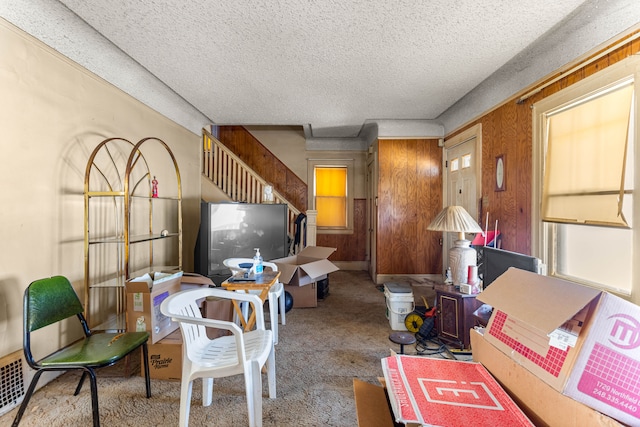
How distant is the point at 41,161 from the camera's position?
210 centimetres

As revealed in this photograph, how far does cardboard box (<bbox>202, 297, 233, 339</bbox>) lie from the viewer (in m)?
2.46

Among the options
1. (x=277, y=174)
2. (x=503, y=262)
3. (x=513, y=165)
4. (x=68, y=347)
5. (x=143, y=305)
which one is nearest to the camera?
(x=68, y=347)

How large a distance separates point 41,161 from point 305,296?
2.88m

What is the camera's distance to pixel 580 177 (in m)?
2.17

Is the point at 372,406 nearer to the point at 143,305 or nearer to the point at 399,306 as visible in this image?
the point at 143,305

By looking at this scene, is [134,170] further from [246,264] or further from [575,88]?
[575,88]

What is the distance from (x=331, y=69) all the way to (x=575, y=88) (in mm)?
2042

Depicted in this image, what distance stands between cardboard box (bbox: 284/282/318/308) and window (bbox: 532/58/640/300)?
246 cm

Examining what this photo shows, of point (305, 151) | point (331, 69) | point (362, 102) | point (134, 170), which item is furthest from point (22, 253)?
point (305, 151)

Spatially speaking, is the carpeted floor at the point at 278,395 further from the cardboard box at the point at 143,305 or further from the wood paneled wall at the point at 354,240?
the wood paneled wall at the point at 354,240

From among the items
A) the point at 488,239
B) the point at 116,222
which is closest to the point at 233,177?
the point at 116,222

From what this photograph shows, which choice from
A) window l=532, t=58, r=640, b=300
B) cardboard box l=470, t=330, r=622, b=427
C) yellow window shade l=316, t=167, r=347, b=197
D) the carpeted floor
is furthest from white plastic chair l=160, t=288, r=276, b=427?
yellow window shade l=316, t=167, r=347, b=197

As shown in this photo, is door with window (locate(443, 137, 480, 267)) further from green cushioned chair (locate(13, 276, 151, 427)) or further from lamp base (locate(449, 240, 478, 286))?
green cushioned chair (locate(13, 276, 151, 427))

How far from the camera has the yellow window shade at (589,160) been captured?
1876mm
